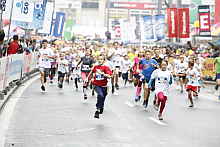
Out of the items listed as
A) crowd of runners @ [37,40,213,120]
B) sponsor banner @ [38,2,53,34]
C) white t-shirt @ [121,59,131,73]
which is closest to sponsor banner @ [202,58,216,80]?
crowd of runners @ [37,40,213,120]

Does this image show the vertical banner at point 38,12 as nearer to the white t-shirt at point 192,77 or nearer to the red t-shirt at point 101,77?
the white t-shirt at point 192,77

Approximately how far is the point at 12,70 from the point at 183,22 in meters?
16.4

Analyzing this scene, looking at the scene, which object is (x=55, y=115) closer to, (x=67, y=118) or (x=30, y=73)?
(x=67, y=118)

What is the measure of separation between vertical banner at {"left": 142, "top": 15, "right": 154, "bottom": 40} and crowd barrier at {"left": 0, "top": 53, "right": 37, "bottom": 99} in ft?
35.3

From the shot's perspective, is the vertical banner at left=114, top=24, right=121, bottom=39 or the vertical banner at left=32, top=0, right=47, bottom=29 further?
the vertical banner at left=114, top=24, right=121, bottom=39

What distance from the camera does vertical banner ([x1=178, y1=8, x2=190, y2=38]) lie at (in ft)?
112

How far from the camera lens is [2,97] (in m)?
15.8

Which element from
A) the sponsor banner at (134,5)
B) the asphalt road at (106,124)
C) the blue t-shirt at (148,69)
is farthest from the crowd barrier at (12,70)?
the sponsor banner at (134,5)

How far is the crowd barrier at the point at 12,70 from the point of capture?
54.7 ft

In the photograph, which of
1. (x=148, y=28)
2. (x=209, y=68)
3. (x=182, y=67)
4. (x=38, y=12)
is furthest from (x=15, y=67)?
(x=148, y=28)

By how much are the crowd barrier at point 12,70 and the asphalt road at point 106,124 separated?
1.83ft

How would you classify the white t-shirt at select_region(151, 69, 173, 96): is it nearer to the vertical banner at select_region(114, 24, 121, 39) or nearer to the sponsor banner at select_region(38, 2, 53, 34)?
the sponsor banner at select_region(38, 2, 53, 34)

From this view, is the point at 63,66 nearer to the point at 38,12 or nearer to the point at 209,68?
the point at 38,12

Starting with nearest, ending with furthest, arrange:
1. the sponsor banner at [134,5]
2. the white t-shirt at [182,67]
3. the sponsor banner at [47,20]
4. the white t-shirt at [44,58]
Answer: the white t-shirt at [44,58] < the white t-shirt at [182,67] < the sponsor banner at [47,20] < the sponsor banner at [134,5]
